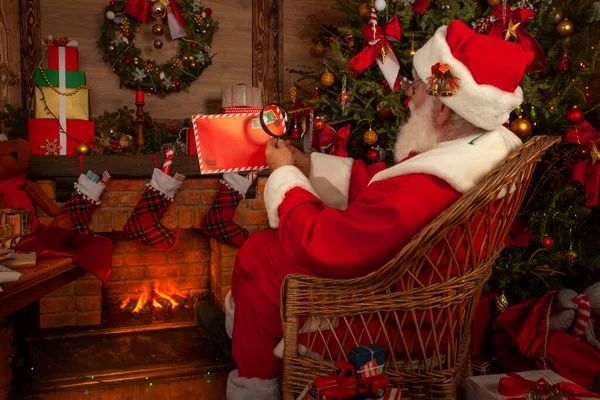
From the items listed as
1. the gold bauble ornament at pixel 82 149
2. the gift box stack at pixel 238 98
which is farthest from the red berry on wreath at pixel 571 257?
the gold bauble ornament at pixel 82 149

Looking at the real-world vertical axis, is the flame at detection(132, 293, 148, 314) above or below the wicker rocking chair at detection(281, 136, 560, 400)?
below

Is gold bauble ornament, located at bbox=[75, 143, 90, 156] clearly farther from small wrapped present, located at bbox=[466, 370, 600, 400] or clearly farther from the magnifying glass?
small wrapped present, located at bbox=[466, 370, 600, 400]

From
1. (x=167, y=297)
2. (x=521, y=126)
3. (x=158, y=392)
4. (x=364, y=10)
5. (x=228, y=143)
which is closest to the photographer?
(x=228, y=143)

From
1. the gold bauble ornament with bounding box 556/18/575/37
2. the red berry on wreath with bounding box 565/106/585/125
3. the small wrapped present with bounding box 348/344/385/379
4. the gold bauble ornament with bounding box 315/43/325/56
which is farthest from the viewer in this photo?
the gold bauble ornament with bounding box 315/43/325/56

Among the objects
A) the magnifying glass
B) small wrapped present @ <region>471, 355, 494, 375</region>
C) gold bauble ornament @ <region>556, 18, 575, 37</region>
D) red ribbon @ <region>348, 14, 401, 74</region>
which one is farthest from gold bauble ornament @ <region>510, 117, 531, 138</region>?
the magnifying glass

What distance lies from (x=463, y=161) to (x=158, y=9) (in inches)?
97.8

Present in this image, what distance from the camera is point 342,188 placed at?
6.07 feet

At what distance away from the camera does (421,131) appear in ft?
5.00

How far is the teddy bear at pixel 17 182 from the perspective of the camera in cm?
218

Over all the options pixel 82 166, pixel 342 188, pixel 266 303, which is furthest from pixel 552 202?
pixel 82 166

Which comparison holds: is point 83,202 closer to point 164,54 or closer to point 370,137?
point 164,54

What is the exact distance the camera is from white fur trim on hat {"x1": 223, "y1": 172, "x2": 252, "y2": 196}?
2699mm

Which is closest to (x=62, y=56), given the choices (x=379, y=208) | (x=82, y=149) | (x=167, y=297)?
(x=82, y=149)

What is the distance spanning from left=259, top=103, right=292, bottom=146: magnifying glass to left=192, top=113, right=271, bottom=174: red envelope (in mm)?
149
